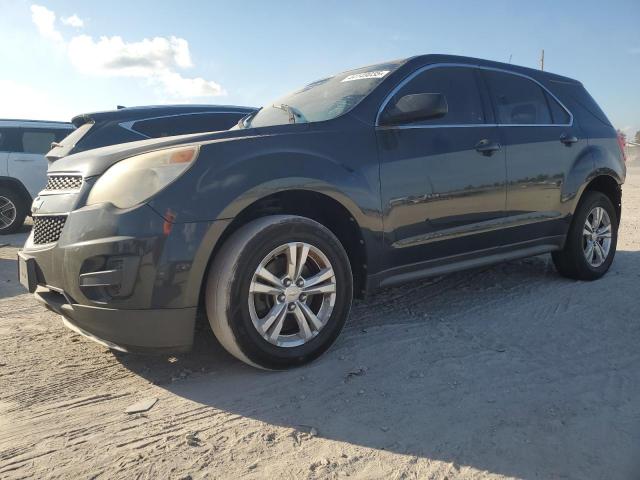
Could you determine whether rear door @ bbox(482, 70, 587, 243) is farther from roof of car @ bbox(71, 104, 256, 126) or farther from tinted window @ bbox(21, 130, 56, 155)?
tinted window @ bbox(21, 130, 56, 155)

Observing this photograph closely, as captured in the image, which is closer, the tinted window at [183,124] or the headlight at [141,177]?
the headlight at [141,177]

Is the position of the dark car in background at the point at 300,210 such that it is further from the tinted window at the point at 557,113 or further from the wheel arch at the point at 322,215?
the tinted window at the point at 557,113

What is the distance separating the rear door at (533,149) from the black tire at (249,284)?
1794mm

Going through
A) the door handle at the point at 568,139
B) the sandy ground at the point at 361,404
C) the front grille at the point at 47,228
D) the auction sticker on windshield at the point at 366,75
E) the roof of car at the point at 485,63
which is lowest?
the sandy ground at the point at 361,404

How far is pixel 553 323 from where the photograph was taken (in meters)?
3.66

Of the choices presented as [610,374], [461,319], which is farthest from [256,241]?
[610,374]

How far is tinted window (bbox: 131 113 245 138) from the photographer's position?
20.5ft

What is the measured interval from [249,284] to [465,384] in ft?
4.06

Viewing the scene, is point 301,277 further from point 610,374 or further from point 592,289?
point 592,289

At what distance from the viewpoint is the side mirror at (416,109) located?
325 centimetres

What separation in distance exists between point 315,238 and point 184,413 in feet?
3.67

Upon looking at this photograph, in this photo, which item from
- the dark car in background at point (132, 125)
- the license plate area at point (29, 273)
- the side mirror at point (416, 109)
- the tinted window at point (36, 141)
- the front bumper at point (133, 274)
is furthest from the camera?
the tinted window at point (36, 141)

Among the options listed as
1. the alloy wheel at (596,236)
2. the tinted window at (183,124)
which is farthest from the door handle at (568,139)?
the tinted window at (183,124)

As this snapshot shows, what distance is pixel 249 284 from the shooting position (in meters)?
2.70
